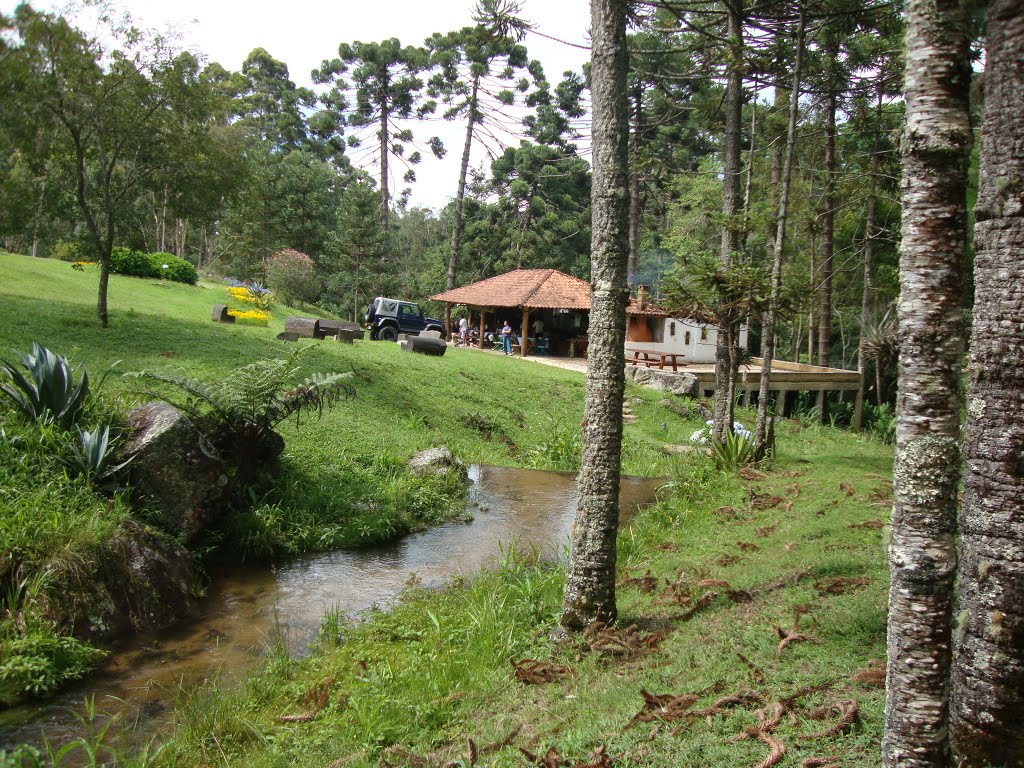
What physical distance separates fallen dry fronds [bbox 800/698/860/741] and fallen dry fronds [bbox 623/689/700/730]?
592 millimetres

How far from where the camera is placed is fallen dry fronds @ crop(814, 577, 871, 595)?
5062 millimetres

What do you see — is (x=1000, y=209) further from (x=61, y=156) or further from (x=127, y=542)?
(x=61, y=156)

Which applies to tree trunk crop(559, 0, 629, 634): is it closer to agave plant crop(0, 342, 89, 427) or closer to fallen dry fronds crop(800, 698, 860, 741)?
fallen dry fronds crop(800, 698, 860, 741)

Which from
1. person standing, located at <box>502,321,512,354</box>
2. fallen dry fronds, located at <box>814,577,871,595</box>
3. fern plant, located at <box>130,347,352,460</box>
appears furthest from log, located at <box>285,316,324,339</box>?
fallen dry fronds, located at <box>814,577,871,595</box>

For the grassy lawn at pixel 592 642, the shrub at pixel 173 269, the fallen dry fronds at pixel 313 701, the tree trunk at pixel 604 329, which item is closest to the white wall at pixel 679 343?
the grassy lawn at pixel 592 642

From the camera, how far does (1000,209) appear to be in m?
2.80

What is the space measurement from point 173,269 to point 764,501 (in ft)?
87.1

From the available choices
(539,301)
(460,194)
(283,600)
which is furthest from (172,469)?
(460,194)

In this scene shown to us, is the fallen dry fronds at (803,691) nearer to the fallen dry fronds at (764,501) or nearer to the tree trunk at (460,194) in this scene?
the fallen dry fronds at (764,501)

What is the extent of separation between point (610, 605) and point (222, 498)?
4252mm

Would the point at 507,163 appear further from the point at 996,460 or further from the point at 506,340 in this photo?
the point at 996,460

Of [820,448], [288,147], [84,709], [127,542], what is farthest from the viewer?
[288,147]

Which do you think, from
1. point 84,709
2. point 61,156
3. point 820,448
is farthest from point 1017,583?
point 61,156

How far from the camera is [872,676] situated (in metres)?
3.58
